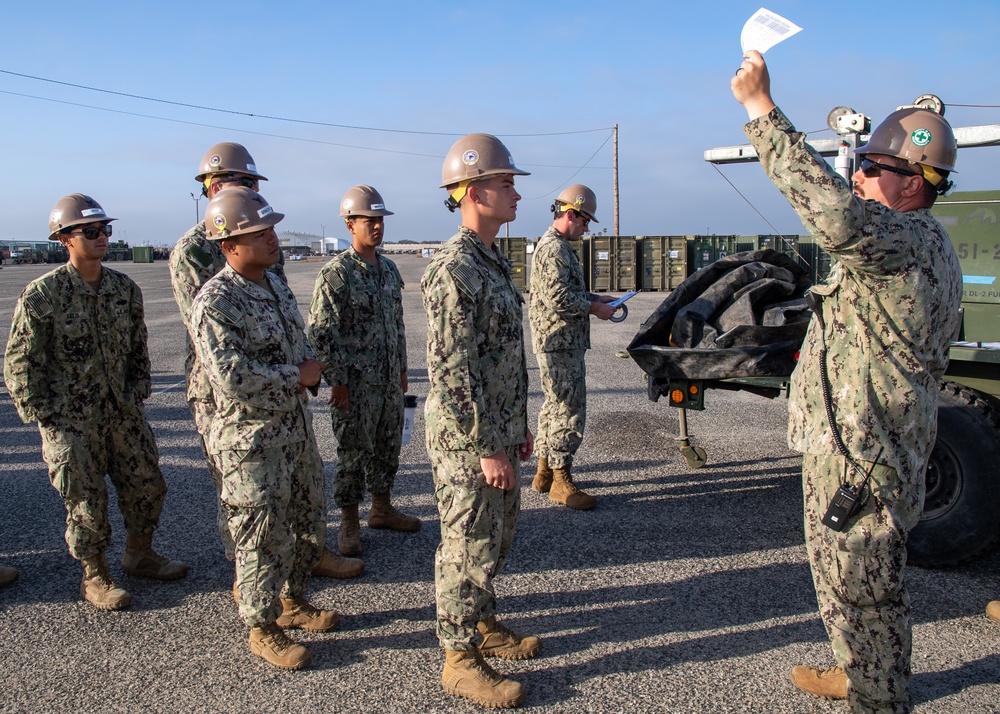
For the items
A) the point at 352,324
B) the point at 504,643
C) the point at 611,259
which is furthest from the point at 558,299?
the point at 611,259

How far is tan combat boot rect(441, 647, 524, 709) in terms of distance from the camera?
2889mm

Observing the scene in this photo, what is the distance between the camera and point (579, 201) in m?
5.26

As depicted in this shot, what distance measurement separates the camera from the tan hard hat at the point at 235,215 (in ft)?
10.4

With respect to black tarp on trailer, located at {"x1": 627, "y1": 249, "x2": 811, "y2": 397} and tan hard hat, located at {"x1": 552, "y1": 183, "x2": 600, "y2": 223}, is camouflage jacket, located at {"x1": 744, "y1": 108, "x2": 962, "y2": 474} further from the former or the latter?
tan hard hat, located at {"x1": 552, "y1": 183, "x2": 600, "y2": 223}

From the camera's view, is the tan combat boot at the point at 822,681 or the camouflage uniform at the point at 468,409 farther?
the tan combat boot at the point at 822,681

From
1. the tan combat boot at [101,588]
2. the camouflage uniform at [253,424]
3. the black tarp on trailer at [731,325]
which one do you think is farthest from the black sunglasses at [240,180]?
the black tarp on trailer at [731,325]

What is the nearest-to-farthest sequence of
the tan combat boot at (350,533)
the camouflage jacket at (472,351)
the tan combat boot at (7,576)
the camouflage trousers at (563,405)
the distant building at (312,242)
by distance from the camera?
the camouflage jacket at (472,351) < the tan combat boot at (7,576) < the tan combat boot at (350,533) < the camouflage trousers at (563,405) < the distant building at (312,242)

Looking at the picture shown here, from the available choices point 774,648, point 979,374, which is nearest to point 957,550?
point 979,374

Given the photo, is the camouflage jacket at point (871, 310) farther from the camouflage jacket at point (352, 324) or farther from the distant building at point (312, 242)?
the distant building at point (312, 242)

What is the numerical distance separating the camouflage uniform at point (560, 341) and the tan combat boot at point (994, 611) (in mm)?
2420

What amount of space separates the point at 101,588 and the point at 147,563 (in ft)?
0.94

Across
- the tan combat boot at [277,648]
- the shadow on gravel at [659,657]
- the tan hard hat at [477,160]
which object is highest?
the tan hard hat at [477,160]

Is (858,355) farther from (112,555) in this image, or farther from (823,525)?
(112,555)

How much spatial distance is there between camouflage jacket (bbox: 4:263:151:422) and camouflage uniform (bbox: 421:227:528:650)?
73.5 inches
